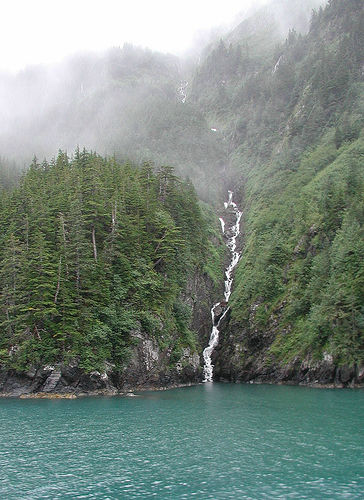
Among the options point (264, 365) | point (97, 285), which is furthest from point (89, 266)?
point (264, 365)

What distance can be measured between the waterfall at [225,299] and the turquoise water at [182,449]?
95.1 ft

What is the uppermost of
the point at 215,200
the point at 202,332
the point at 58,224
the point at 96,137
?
the point at 96,137

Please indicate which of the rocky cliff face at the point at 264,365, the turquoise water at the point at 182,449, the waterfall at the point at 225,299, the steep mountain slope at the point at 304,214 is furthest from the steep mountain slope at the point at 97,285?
the steep mountain slope at the point at 304,214

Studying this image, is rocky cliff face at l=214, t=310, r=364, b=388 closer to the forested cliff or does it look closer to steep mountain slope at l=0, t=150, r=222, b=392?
the forested cliff

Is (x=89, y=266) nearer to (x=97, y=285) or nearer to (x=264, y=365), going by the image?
(x=97, y=285)

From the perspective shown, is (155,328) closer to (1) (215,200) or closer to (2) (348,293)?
(2) (348,293)

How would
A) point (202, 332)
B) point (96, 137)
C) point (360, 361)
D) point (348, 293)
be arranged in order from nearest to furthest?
1. point (360, 361)
2. point (348, 293)
3. point (202, 332)
4. point (96, 137)

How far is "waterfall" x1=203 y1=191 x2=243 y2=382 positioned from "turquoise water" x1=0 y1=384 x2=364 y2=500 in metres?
29.0

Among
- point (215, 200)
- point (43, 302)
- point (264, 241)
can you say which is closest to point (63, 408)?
point (43, 302)

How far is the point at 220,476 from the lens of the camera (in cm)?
2412

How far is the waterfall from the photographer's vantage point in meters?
78.8

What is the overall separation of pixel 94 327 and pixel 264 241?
50.4m

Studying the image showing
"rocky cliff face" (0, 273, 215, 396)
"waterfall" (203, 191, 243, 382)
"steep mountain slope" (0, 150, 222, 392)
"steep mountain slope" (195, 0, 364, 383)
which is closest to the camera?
"rocky cliff face" (0, 273, 215, 396)

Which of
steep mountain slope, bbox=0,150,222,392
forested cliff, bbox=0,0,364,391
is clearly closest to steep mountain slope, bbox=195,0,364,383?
forested cliff, bbox=0,0,364,391
